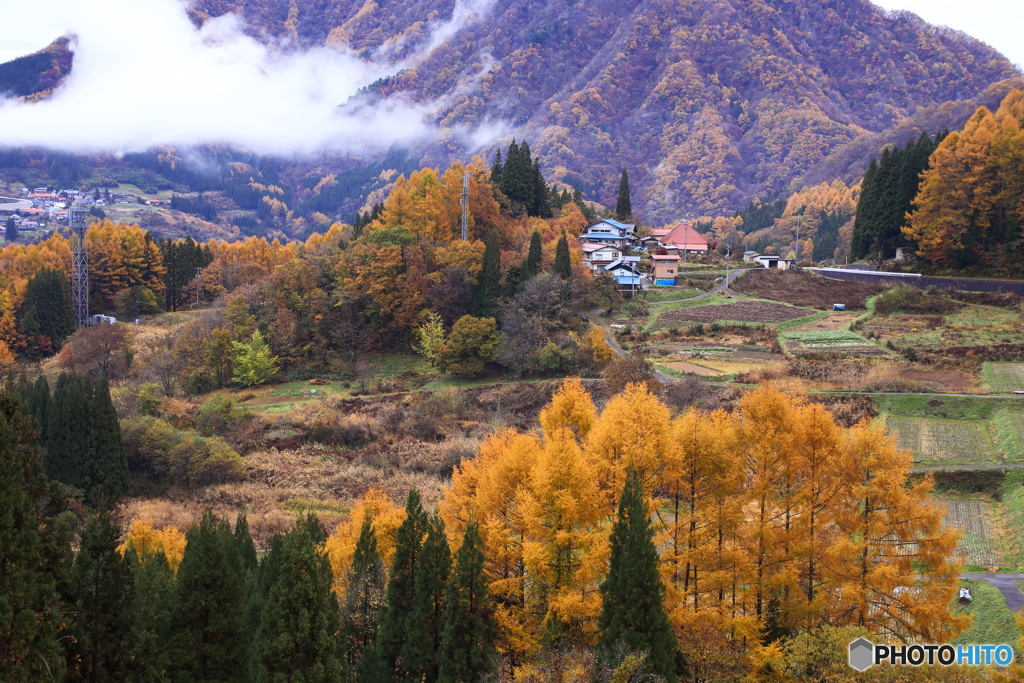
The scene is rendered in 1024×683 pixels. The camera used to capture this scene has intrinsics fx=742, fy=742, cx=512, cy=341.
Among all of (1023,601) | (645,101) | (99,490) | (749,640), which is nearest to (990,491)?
(1023,601)

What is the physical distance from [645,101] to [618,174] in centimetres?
2799

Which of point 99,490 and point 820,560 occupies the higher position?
point 820,560

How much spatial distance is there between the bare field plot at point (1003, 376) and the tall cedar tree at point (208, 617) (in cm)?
3298

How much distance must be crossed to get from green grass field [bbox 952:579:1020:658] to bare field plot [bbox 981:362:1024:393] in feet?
56.6

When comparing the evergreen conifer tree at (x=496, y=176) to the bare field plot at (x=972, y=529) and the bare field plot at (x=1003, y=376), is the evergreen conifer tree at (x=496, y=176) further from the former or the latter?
the bare field plot at (x=972, y=529)

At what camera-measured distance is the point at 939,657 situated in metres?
15.5

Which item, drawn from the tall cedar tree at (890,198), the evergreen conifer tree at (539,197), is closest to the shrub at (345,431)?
the evergreen conifer tree at (539,197)

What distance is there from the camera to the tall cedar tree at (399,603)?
17562mm

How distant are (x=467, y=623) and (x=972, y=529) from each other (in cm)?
1703

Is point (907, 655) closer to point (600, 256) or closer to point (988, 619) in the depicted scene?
point (988, 619)

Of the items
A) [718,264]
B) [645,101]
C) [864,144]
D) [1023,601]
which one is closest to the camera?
[1023,601]

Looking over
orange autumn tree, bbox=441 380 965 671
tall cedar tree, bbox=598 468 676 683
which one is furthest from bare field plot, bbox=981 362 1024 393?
tall cedar tree, bbox=598 468 676 683

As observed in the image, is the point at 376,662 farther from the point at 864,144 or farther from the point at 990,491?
the point at 864,144

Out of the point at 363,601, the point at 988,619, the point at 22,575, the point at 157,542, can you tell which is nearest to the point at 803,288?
the point at 988,619
